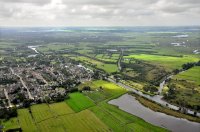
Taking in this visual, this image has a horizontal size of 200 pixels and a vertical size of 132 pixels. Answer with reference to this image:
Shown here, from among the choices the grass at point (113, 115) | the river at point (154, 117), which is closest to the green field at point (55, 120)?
the grass at point (113, 115)

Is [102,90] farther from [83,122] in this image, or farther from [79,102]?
[83,122]

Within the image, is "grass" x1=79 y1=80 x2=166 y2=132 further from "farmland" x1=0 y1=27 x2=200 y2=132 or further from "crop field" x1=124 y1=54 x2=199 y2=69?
"crop field" x1=124 y1=54 x2=199 y2=69

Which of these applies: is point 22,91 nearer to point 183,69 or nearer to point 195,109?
point 195,109

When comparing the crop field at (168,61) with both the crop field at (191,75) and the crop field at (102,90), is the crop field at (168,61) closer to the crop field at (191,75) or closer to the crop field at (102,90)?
the crop field at (191,75)

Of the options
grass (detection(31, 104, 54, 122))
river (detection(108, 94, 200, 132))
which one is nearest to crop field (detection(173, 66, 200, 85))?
river (detection(108, 94, 200, 132))

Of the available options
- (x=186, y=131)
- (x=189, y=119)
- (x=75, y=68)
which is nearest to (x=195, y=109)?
(x=189, y=119)

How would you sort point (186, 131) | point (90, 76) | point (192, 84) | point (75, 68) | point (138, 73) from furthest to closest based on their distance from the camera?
point (75, 68) < point (138, 73) < point (90, 76) < point (192, 84) < point (186, 131)

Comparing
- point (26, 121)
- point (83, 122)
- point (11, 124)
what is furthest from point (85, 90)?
point (11, 124)

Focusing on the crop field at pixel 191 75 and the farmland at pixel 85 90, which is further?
the crop field at pixel 191 75
